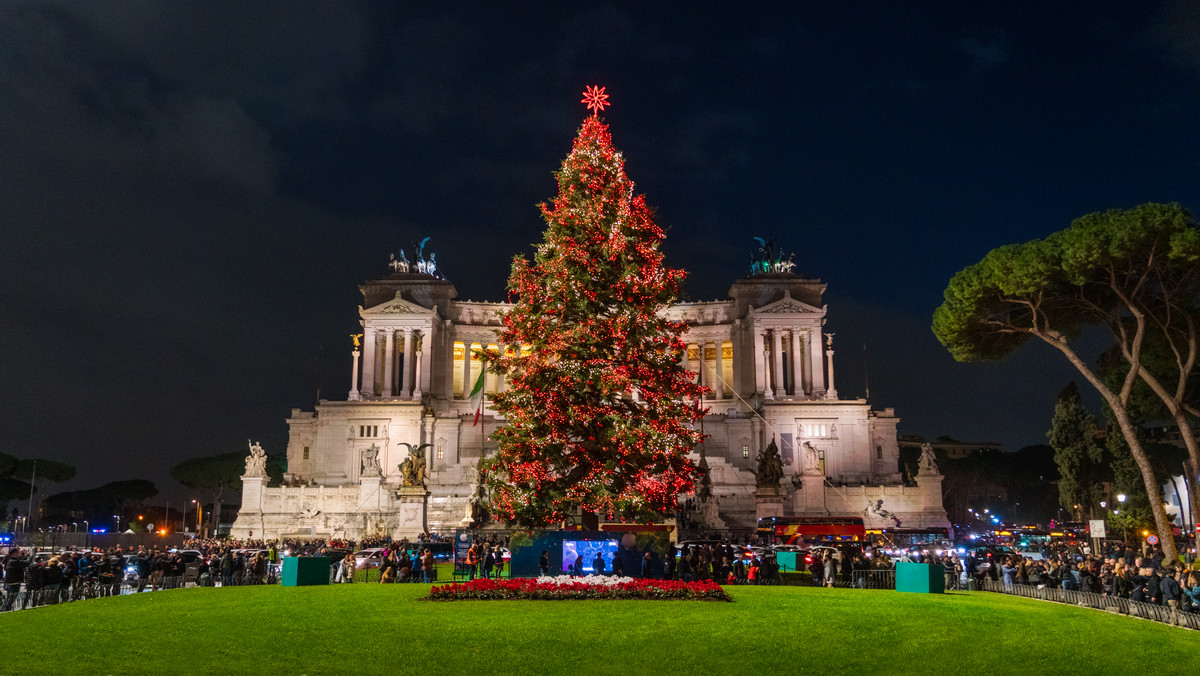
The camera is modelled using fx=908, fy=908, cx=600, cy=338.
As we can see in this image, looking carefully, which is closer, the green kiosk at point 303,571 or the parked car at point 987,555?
the green kiosk at point 303,571

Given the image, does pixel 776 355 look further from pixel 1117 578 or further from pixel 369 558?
pixel 1117 578

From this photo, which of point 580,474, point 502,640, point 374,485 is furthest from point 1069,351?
point 374,485

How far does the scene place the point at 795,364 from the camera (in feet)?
280

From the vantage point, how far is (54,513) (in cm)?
11138

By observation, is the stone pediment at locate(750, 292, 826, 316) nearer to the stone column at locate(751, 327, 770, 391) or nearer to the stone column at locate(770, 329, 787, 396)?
the stone column at locate(770, 329, 787, 396)

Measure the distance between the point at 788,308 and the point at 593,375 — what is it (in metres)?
62.6

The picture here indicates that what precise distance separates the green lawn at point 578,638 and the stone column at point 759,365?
62382mm

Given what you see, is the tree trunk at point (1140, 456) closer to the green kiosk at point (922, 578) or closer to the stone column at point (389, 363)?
the green kiosk at point (922, 578)

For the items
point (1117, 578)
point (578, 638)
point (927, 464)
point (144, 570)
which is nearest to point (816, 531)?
point (927, 464)

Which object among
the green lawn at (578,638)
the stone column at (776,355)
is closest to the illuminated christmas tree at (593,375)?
the green lawn at (578,638)

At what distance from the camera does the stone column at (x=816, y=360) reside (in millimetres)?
84938

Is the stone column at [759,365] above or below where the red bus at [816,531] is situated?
above

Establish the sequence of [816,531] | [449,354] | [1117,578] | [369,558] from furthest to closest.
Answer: [449,354] < [816,531] < [369,558] < [1117,578]

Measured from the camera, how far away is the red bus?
46.3 metres
